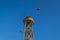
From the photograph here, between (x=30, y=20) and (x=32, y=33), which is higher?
(x=30, y=20)

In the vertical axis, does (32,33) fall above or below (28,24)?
below

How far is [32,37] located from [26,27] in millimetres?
4323

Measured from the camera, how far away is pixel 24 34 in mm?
52250

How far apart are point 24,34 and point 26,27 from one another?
107 inches

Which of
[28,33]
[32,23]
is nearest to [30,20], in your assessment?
[32,23]

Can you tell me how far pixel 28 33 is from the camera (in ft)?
173

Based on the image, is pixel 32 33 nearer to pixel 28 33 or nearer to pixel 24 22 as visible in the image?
pixel 28 33

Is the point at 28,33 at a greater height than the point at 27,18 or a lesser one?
lesser

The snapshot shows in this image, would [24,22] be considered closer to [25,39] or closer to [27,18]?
[27,18]

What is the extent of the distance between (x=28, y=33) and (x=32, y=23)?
391cm

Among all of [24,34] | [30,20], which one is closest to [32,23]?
[30,20]

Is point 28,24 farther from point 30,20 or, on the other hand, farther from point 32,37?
point 32,37

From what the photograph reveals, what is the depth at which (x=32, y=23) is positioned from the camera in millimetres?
53938

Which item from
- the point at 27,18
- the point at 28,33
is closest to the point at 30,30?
the point at 28,33
